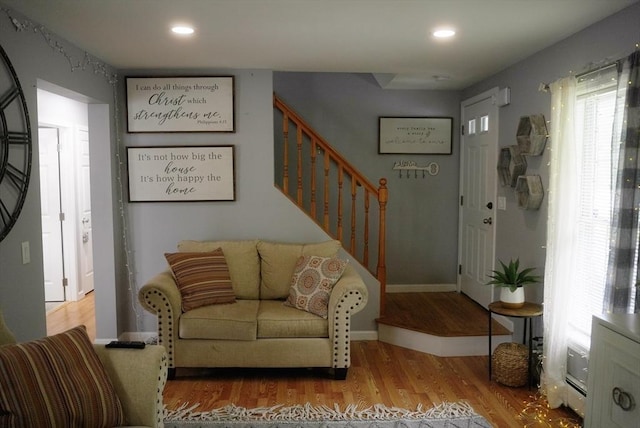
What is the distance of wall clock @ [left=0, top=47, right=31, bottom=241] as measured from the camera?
2.44 meters

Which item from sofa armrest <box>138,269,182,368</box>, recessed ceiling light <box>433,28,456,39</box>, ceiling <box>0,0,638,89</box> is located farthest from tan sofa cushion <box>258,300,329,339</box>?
recessed ceiling light <box>433,28,456,39</box>

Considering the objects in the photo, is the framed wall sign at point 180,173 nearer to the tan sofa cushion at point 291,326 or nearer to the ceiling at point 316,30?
the ceiling at point 316,30

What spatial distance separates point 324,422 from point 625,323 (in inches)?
66.8

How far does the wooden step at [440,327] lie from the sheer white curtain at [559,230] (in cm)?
79

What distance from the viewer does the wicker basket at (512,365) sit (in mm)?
3293

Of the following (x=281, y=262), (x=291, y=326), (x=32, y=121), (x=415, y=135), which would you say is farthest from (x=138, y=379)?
(x=415, y=135)

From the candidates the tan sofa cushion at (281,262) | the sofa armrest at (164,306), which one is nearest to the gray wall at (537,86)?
the tan sofa cushion at (281,262)

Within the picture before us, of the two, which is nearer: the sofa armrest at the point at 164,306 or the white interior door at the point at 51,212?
the sofa armrest at the point at 164,306

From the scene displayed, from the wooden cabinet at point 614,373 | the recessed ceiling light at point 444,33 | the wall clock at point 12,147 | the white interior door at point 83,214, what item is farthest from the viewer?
the white interior door at point 83,214

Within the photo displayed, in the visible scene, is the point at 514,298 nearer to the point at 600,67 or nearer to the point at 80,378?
the point at 600,67

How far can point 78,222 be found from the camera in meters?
5.57

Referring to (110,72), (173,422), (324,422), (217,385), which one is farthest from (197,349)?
(110,72)

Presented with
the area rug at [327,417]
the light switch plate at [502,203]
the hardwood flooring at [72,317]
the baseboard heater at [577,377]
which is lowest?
the area rug at [327,417]

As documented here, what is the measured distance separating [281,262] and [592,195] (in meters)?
2.23
